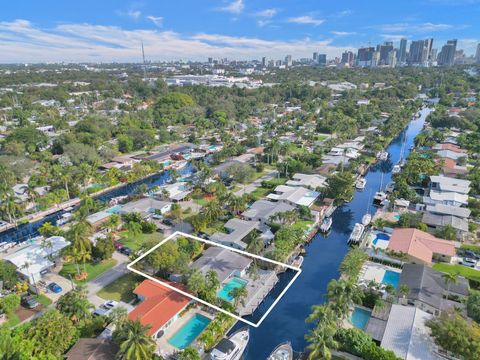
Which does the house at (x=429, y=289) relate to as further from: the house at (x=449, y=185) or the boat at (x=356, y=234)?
the house at (x=449, y=185)

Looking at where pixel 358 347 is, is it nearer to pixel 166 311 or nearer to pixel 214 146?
pixel 166 311

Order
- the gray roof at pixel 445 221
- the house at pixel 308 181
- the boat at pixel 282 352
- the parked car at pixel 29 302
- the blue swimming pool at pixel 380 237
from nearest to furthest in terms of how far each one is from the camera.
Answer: the boat at pixel 282 352 → the parked car at pixel 29 302 → the blue swimming pool at pixel 380 237 → the gray roof at pixel 445 221 → the house at pixel 308 181

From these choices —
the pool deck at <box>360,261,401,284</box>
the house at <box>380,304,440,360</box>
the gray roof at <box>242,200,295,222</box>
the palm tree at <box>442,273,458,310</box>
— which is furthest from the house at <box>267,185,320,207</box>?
the house at <box>380,304,440,360</box>

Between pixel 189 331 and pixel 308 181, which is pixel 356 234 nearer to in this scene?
pixel 308 181

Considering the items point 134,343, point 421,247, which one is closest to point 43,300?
point 134,343

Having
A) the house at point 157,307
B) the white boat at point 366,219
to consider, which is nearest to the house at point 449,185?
the white boat at point 366,219

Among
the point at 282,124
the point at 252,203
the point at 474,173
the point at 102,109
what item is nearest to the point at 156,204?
the point at 252,203
